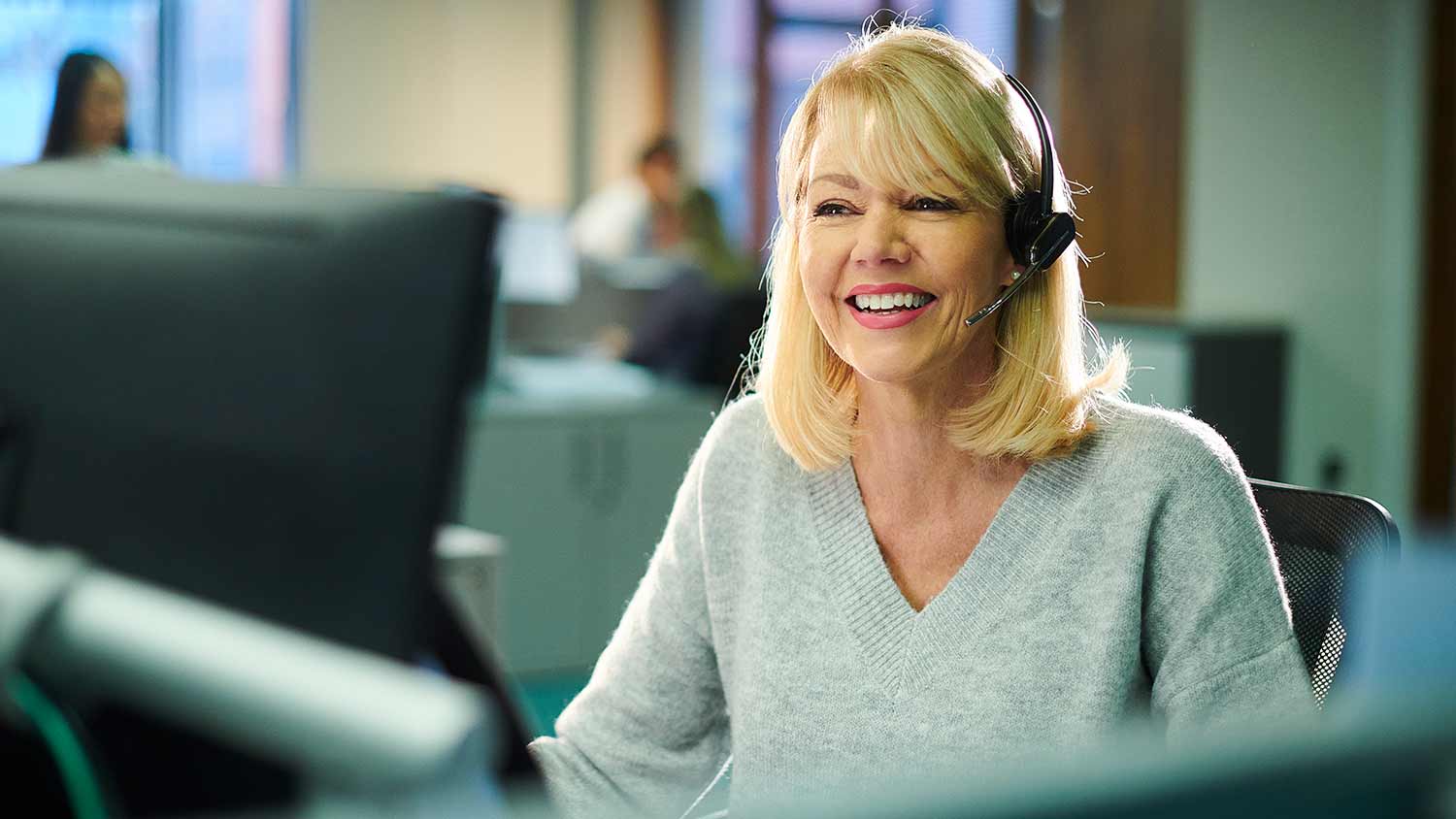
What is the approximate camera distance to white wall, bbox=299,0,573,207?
7.02 metres

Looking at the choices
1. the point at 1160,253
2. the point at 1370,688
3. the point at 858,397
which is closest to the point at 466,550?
the point at 858,397

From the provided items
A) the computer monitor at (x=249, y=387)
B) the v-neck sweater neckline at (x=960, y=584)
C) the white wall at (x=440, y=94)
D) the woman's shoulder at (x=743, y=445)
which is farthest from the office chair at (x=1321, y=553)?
the white wall at (x=440, y=94)

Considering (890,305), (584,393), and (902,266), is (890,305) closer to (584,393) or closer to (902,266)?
(902,266)

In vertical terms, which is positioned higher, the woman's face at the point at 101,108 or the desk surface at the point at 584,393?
the woman's face at the point at 101,108

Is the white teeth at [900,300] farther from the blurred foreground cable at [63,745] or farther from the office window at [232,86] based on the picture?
the office window at [232,86]

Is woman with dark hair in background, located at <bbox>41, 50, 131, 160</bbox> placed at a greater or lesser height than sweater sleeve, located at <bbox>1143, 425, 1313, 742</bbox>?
greater

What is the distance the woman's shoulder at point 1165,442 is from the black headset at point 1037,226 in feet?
0.41

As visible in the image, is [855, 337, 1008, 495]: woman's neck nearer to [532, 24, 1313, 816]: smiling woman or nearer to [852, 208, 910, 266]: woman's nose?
[532, 24, 1313, 816]: smiling woman

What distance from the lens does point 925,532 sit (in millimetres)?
1188

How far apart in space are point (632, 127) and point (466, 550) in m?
5.67

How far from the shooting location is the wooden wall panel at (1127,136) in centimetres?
454

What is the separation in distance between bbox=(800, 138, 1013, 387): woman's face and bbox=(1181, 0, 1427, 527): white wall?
339cm

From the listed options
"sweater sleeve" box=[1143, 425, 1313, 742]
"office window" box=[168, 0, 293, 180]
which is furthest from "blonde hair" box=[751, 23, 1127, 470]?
"office window" box=[168, 0, 293, 180]

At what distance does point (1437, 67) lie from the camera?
4.05m
